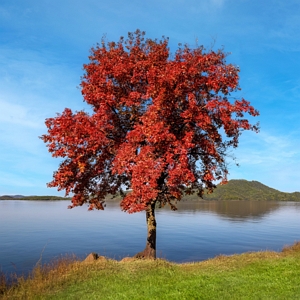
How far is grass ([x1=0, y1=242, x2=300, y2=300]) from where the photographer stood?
12.8 metres

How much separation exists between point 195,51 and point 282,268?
44.7 feet

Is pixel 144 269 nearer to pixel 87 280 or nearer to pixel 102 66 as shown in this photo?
pixel 87 280

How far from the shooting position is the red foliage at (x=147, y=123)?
17.2m

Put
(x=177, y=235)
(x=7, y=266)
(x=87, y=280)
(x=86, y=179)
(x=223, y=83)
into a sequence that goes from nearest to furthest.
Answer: (x=87, y=280)
(x=223, y=83)
(x=86, y=179)
(x=7, y=266)
(x=177, y=235)

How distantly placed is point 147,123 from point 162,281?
25.9 feet

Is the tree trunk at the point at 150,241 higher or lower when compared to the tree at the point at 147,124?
lower

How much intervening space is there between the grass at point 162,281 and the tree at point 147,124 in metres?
3.63

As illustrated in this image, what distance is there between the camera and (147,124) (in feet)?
56.1

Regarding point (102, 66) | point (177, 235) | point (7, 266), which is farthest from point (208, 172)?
point (177, 235)

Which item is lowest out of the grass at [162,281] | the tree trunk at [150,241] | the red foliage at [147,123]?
the grass at [162,281]

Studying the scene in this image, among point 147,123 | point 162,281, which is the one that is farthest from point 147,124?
point 162,281

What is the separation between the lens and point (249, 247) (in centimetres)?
4394

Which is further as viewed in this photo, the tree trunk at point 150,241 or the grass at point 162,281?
the tree trunk at point 150,241

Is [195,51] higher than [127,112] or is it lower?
higher
